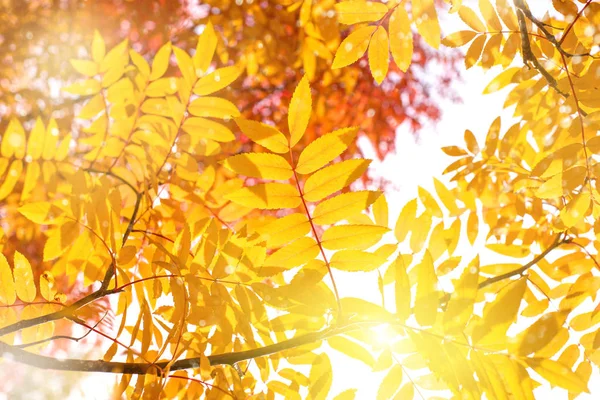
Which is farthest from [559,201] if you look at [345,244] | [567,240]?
[345,244]

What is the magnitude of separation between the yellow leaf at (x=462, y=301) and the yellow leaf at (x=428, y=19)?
1.86ft

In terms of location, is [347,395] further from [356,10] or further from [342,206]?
[356,10]

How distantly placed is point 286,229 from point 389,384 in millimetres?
394

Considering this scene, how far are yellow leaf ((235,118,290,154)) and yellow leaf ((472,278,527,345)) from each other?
475mm

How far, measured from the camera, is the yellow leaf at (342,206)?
88 cm

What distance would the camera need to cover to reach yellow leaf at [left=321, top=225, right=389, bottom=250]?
91 centimetres

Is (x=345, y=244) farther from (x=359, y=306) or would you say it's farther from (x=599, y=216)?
(x=599, y=216)

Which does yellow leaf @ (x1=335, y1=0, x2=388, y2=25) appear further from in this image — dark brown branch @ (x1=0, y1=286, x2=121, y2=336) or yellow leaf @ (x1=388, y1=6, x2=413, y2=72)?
dark brown branch @ (x1=0, y1=286, x2=121, y2=336)

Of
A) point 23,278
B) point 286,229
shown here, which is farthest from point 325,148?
point 23,278

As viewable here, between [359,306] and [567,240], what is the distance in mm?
871

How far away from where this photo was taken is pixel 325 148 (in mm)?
880

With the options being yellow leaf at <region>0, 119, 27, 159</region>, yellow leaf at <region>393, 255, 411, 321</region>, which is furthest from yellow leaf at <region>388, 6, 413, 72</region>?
yellow leaf at <region>0, 119, 27, 159</region>

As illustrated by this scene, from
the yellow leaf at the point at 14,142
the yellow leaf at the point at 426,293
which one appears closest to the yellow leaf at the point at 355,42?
the yellow leaf at the point at 426,293

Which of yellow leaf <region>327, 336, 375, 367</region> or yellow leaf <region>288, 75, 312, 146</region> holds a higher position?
yellow leaf <region>288, 75, 312, 146</region>
